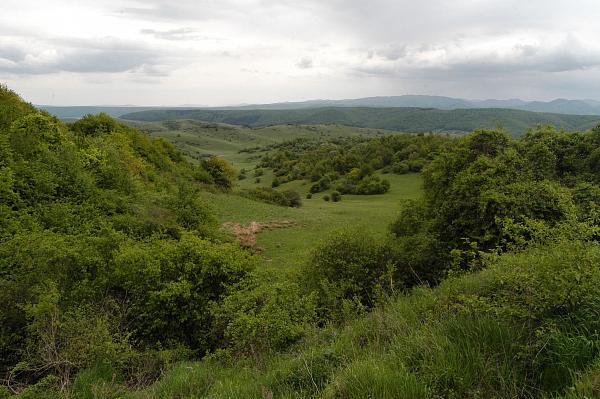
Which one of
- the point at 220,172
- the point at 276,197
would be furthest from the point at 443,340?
the point at 220,172

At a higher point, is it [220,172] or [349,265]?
[349,265]

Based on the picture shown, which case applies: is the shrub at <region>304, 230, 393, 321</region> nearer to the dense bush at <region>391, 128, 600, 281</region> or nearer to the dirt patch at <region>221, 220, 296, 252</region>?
the dense bush at <region>391, 128, 600, 281</region>

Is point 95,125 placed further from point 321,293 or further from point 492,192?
point 492,192

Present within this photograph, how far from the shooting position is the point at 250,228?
124 feet

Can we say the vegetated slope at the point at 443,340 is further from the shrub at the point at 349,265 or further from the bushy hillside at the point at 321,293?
the shrub at the point at 349,265

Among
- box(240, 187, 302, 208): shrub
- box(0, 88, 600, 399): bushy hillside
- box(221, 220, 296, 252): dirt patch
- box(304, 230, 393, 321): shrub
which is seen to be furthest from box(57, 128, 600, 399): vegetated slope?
box(240, 187, 302, 208): shrub

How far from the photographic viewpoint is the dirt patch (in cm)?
3284

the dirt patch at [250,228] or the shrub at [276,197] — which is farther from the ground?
the dirt patch at [250,228]

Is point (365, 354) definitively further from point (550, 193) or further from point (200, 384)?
point (550, 193)

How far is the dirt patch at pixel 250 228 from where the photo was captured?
32844 millimetres

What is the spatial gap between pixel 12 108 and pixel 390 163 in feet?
256

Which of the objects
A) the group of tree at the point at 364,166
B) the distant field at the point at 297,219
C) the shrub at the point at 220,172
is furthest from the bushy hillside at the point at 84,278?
the group of tree at the point at 364,166

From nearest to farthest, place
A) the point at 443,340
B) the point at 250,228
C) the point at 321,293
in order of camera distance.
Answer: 1. the point at 443,340
2. the point at 321,293
3. the point at 250,228

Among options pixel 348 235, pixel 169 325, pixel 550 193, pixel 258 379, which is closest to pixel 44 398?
pixel 258 379
